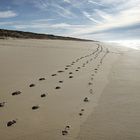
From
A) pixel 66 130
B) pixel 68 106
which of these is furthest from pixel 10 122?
pixel 68 106

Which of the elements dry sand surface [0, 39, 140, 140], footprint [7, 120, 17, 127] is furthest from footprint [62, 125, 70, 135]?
footprint [7, 120, 17, 127]

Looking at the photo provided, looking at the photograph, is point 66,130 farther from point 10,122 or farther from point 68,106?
point 68,106

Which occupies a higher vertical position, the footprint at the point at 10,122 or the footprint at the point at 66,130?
the footprint at the point at 66,130

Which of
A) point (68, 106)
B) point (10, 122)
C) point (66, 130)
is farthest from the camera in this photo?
point (68, 106)

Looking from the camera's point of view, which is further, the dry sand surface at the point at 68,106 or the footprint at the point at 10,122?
the footprint at the point at 10,122

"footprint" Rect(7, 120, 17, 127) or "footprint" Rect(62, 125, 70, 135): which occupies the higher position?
"footprint" Rect(62, 125, 70, 135)

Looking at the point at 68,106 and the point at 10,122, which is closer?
the point at 10,122

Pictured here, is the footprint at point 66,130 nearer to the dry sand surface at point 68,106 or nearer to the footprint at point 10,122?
the dry sand surface at point 68,106

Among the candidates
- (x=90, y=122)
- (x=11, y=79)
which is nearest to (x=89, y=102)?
(x=90, y=122)

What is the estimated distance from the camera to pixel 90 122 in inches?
151

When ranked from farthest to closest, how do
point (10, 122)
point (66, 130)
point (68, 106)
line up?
point (68, 106)
point (10, 122)
point (66, 130)

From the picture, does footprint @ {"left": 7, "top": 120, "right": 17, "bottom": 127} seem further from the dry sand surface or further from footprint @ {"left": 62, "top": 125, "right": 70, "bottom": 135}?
footprint @ {"left": 62, "top": 125, "right": 70, "bottom": 135}

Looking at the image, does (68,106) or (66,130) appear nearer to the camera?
(66,130)

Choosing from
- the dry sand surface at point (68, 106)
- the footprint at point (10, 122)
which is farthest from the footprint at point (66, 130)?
the footprint at point (10, 122)
